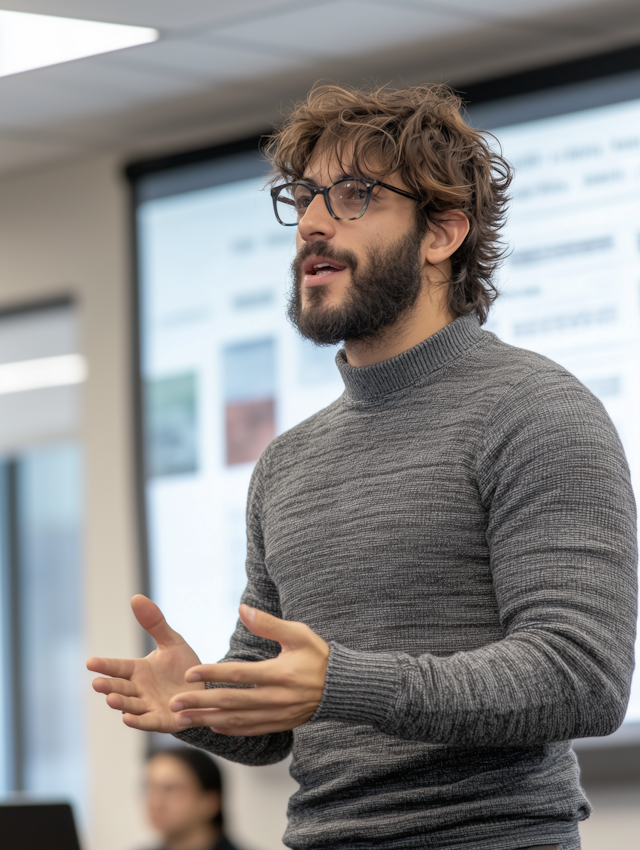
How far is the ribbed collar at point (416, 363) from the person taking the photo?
1.36 metres

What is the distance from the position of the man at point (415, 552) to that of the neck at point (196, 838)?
157 cm

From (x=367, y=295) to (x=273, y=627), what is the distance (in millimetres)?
538

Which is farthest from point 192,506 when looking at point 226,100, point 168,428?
point 226,100

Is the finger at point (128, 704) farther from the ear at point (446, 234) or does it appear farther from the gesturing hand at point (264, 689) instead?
the ear at point (446, 234)

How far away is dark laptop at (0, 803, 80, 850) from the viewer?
4.03 feet

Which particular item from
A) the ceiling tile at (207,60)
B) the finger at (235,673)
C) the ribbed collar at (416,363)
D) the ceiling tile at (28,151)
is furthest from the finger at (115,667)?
the ceiling tile at (28,151)

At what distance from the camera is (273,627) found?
966 mm

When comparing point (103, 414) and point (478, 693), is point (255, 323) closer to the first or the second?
point (103, 414)

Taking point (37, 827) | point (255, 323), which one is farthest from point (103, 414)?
point (37, 827)

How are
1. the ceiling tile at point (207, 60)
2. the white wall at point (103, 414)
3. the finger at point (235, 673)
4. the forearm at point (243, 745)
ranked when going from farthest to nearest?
the white wall at point (103, 414) < the ceiling tile at point (207, 60) < the forearm at point (243, 745) < the finger at point (235, 673)

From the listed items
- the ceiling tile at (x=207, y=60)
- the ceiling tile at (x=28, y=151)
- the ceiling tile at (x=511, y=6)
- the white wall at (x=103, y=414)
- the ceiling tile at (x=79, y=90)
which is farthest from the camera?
the ceiling tile at (x=28, y=151)

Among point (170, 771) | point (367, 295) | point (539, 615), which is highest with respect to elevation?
point (367, 295)

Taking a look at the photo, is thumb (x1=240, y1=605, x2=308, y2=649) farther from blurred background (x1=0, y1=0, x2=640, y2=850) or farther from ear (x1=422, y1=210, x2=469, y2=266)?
blurred background (x1=0, y1=0, x2=640, y2=850)

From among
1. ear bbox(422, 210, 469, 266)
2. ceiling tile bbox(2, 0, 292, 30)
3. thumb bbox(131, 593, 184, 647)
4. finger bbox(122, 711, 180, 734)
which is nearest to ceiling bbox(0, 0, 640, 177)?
ceiling tile bbox(2, 0, 292, 30)
